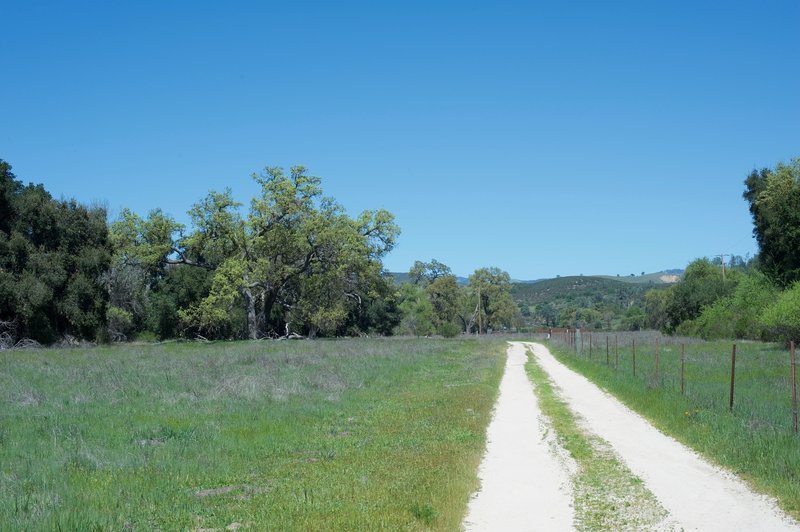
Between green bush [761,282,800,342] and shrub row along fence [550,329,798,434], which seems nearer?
shrub row along fence [550,329,798,434]

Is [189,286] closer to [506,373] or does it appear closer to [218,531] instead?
[506,373]

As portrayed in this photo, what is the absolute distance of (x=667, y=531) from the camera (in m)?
7.34

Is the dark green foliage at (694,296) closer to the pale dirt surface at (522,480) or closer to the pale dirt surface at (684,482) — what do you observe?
the pale dirt surface at (684,482)

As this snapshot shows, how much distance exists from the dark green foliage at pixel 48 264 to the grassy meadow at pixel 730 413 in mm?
39830

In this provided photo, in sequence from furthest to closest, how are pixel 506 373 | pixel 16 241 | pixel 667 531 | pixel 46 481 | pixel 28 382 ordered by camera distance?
pixel 16 241 → pixel 506 373 → pixel 28 382 → pixel 46 481 → pixel 667 531

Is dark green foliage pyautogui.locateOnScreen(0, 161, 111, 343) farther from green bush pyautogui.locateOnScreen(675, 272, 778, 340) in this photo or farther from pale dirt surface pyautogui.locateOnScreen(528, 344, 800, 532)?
green bush pyautogui.locateOnScreen(675, 272, 778, 340)

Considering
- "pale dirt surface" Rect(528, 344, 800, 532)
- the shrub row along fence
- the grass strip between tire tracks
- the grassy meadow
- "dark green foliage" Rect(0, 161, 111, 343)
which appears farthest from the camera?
"dark green foliage" Rect(0, 161, 111, 343)

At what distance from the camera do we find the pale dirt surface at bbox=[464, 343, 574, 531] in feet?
26.1

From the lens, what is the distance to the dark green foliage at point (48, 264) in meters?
49.2

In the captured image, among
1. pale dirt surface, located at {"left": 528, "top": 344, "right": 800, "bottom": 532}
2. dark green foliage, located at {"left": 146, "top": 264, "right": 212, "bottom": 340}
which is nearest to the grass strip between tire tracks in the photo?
pale dirt surface, located at {"left": 528, "top": 344, "right": 800, "bottom": 532}

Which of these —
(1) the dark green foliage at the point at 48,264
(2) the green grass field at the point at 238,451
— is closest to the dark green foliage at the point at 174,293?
(1) the dark green foliage at the point at 48,264

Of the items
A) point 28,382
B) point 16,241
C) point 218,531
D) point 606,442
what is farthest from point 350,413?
point 16,241

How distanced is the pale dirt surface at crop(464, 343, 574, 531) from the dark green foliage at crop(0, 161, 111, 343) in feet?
143

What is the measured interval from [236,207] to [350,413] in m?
43.1
